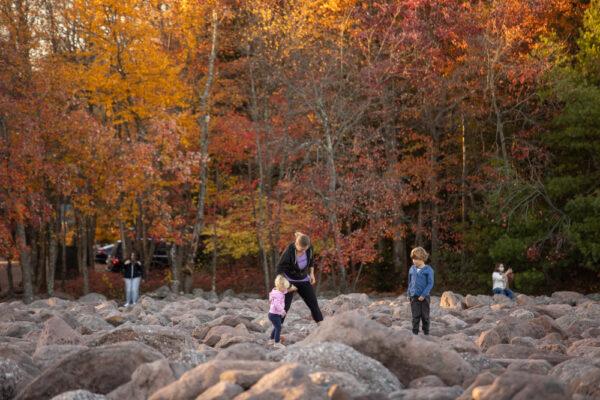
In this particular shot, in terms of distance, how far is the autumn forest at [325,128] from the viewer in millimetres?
32656

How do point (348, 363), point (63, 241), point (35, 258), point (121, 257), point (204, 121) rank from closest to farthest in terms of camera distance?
point (348, 363), point (204, 121), point (63, 241), point (35, 258), point (121, 257)

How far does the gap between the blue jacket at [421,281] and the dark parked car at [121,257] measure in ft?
88.5

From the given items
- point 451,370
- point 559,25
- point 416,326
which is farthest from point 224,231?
point 451,370

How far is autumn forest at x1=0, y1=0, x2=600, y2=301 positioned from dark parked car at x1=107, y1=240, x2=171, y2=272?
21.5ft

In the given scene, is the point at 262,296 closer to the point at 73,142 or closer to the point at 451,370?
the point at 73,142

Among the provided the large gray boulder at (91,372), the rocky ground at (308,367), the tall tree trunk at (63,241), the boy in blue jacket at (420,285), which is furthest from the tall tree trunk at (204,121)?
the large gray boulder at (91,372)

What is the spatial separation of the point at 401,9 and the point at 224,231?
10493mm

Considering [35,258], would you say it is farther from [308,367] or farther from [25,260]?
[308,367]

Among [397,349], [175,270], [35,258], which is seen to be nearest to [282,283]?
[397,349]

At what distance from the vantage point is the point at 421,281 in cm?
1516

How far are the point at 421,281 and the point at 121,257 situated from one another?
32.3 metres

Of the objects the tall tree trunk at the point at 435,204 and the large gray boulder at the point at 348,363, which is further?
the tall tree trunk at the point at 435,204

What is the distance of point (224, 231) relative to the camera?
124 feet

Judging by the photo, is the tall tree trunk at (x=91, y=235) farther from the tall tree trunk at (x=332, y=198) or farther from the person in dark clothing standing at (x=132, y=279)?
the tall tree trunk at (x=332, y=198)
